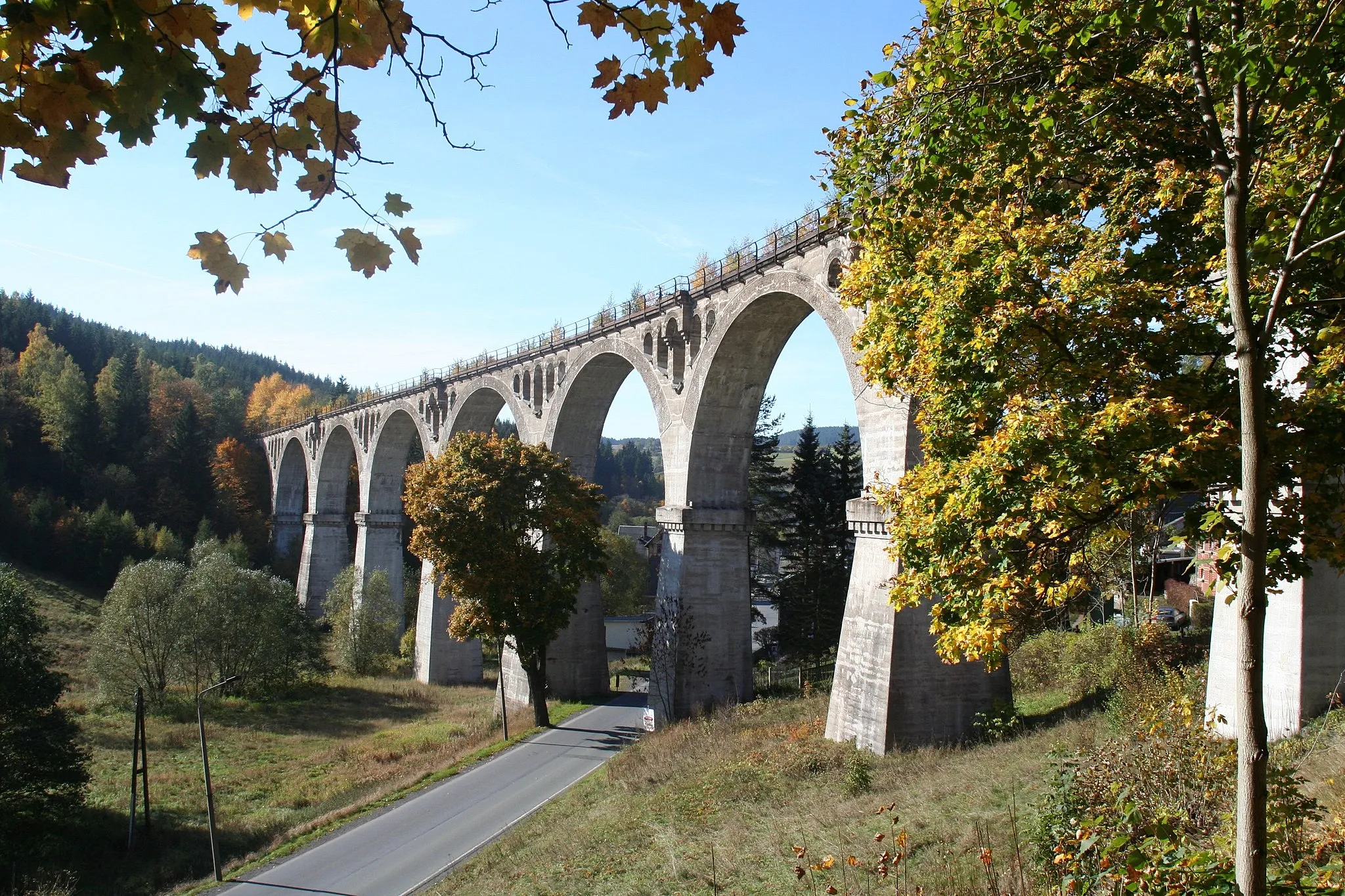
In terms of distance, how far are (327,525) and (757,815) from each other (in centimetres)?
4619

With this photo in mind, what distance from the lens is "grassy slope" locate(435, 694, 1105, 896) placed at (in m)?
8.97

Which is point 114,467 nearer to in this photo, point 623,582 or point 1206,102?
point 623,582

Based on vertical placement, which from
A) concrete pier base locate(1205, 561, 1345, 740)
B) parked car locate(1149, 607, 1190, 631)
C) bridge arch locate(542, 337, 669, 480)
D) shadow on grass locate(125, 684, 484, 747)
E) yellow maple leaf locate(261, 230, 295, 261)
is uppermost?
bridge arch locate(542, 337, 669, 480)

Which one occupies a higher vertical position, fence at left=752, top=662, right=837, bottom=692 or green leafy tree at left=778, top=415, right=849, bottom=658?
green leafy tree at left=778, top=415, right=849, bottom=658

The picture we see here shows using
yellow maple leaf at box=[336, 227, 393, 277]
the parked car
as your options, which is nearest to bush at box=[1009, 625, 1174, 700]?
the parked car

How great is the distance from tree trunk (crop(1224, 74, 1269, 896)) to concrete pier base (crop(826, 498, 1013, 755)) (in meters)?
10.1

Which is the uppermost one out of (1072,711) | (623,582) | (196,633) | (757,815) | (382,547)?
(382,547)

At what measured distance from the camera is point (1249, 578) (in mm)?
3816

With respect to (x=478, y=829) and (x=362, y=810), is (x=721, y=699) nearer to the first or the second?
(x=478, y=829)

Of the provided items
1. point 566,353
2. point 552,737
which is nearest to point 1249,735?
point 552,737

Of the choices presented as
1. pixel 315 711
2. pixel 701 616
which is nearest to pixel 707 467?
pixel 701 616

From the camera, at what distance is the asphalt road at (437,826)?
47.4 feet

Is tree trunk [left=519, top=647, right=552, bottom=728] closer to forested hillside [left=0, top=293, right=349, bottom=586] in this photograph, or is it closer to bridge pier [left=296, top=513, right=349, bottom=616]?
bridge pier [left=296, top=513, right=349, bottom=616]

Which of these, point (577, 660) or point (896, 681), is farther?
point (577, 660)
